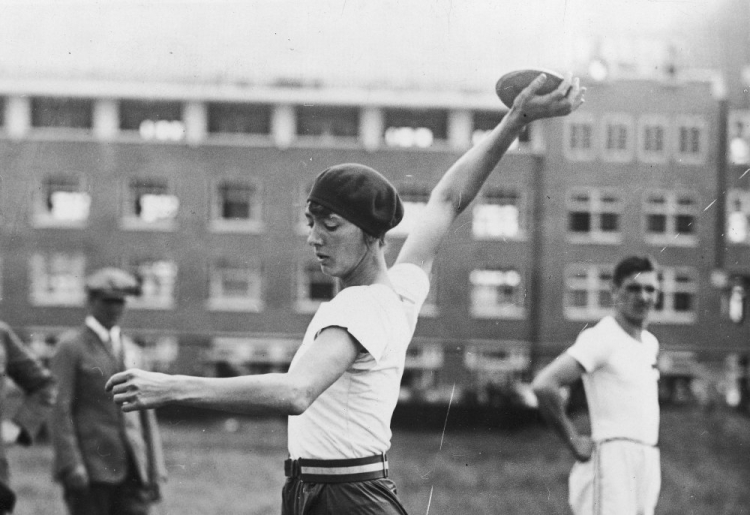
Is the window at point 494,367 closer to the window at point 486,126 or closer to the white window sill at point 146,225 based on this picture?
the window at point 486,126

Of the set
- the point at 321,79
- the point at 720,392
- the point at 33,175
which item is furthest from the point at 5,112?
→ the point at 720,392

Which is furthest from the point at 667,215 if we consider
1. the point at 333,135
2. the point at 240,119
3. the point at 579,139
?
the point at 240,119

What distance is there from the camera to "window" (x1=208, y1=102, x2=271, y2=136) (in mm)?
30141

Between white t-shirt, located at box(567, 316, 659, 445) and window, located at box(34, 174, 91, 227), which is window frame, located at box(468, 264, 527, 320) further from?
white t-shirt, located at box(567, 316, 659, 445)

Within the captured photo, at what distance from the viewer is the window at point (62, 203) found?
30.8 m

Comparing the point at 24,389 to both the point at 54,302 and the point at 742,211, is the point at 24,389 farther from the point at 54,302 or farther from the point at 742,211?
the point at 742,211

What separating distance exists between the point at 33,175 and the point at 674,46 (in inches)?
839

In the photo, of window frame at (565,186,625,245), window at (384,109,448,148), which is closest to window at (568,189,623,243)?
window frame at (565,186,625,245)

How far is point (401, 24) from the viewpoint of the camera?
438 centimetres

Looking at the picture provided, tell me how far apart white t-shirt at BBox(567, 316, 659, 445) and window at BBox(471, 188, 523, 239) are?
83.5 feet

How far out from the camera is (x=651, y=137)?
29641mm

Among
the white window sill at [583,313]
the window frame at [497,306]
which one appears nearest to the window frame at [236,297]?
the window frame at [497,306]

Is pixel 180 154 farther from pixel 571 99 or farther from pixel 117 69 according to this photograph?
pixel 571 99

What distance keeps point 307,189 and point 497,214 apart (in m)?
6.13
